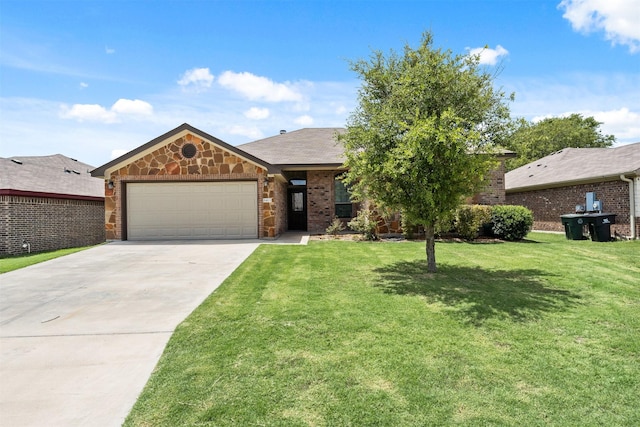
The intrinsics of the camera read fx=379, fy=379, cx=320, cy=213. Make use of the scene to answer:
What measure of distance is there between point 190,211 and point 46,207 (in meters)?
6.05

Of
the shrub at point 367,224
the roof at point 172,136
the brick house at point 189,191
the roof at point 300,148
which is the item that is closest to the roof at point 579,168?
the shrub at point 367,224

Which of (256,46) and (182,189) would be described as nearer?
(256,46)

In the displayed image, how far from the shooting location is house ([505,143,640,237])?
14.5 metres

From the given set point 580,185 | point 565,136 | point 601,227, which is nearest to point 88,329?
point 601,227

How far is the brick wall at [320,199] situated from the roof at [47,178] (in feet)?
32.7

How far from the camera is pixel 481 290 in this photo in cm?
643

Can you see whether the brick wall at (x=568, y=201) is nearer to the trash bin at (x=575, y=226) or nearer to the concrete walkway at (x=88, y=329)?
the trash bin at (x=575, y=226)

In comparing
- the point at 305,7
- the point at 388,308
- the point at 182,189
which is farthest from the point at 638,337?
the point at 182,189

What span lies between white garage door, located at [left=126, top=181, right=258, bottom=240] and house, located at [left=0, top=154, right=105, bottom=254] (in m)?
3.62

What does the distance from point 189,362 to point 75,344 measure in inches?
64.5

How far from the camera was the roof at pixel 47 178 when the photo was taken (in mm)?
14367

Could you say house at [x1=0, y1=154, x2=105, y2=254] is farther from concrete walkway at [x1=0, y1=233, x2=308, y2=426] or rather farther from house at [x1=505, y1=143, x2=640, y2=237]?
house at [x1=505, y1=143, x2=640, y2=237]

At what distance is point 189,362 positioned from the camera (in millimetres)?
3781

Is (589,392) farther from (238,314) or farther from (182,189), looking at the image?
(182,189)
